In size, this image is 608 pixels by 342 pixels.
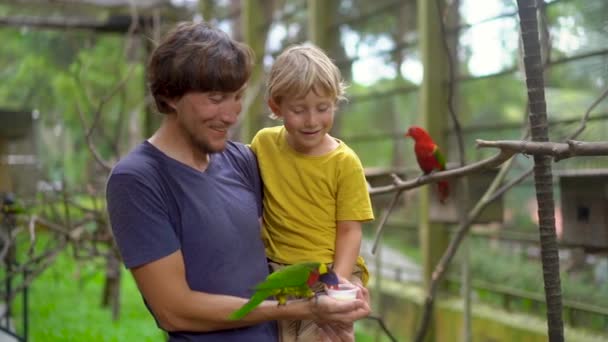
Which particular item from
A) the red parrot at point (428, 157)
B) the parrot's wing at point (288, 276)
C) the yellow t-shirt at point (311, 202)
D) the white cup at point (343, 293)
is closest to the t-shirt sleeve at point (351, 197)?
the yellow t-shirt at point (311, 202)

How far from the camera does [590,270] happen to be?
4.04 metres

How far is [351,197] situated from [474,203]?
2364mm

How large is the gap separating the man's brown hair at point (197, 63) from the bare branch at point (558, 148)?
55 centimetres

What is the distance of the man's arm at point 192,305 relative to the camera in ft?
5.33

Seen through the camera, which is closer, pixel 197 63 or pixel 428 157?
pixel 197 63

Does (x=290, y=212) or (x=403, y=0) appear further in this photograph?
(x=403, y=0)

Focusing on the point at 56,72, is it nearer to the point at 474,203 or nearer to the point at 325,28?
the point at 325,28

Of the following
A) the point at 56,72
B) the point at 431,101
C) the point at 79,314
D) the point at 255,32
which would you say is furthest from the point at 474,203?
the point at 56,72

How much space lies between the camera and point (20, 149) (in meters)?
8.69

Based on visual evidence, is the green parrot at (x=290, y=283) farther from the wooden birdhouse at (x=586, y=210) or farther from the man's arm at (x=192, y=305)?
the wooden birdhouse at (x=586, y=210)

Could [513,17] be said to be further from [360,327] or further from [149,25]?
[149,25]

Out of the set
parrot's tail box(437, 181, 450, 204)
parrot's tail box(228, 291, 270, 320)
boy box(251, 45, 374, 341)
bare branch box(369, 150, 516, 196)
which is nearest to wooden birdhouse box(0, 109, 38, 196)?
parrot's tail box(437, 181, 450, 204)

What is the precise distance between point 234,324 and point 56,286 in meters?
6.29

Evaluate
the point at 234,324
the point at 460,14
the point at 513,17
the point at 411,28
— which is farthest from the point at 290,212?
the point at 411,28
